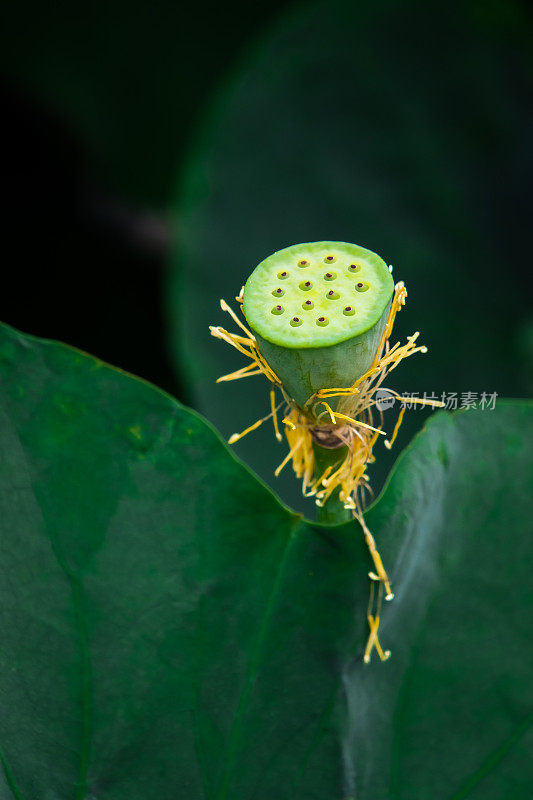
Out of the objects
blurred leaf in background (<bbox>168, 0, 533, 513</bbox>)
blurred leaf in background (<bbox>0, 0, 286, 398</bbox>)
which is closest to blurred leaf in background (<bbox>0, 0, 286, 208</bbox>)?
blurred leaf in background (<bbox>0, 0, 286, 398</bbox>)

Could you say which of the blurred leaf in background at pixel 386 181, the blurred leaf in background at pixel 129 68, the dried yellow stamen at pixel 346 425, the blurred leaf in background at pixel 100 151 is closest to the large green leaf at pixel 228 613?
the dried yellow stamen at pixel 346 425

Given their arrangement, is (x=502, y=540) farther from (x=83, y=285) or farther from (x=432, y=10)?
(x=83, y=285)

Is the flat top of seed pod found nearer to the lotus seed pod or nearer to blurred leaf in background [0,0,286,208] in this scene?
the lotus seed pod

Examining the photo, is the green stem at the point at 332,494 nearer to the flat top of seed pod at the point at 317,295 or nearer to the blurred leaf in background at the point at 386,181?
the flat top of seed pod at the point at 317,295

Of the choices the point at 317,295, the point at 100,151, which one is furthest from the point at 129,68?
the point at 317,295

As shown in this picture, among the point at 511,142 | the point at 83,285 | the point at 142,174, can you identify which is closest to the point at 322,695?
the point at 511,142

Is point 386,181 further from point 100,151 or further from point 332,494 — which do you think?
point 332,494
